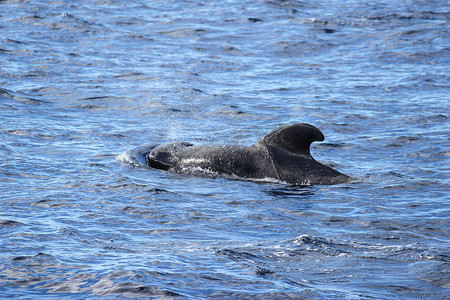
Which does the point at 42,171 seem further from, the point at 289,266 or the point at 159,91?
the point at 159,91

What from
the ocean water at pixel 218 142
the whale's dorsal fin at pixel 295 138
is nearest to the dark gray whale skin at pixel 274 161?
the whale's dorsal fin at pixel 295 138

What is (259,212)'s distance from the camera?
35.0 feet

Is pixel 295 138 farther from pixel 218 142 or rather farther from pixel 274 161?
pixel 218 142

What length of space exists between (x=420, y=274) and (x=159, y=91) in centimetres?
1408

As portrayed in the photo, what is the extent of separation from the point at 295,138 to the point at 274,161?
0.53m

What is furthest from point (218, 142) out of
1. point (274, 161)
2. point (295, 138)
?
point (295, 138)

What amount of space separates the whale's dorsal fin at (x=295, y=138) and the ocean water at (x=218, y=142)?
2.34 feet

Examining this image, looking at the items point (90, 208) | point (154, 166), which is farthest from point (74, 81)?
point (90, 208)

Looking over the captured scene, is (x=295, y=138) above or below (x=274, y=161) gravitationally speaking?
above

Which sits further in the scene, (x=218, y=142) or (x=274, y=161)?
(x=218, y=142)

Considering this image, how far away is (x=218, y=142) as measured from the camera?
15477 millimetres

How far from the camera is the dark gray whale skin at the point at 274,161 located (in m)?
12.4

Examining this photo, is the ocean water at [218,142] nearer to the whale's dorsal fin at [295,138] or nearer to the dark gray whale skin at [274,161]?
the dark gray whale skin at [274,161]

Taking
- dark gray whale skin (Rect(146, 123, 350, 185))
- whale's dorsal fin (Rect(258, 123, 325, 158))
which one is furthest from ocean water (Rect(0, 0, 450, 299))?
whale's dorsal fin (Rect(258, 123, 325, 158))
